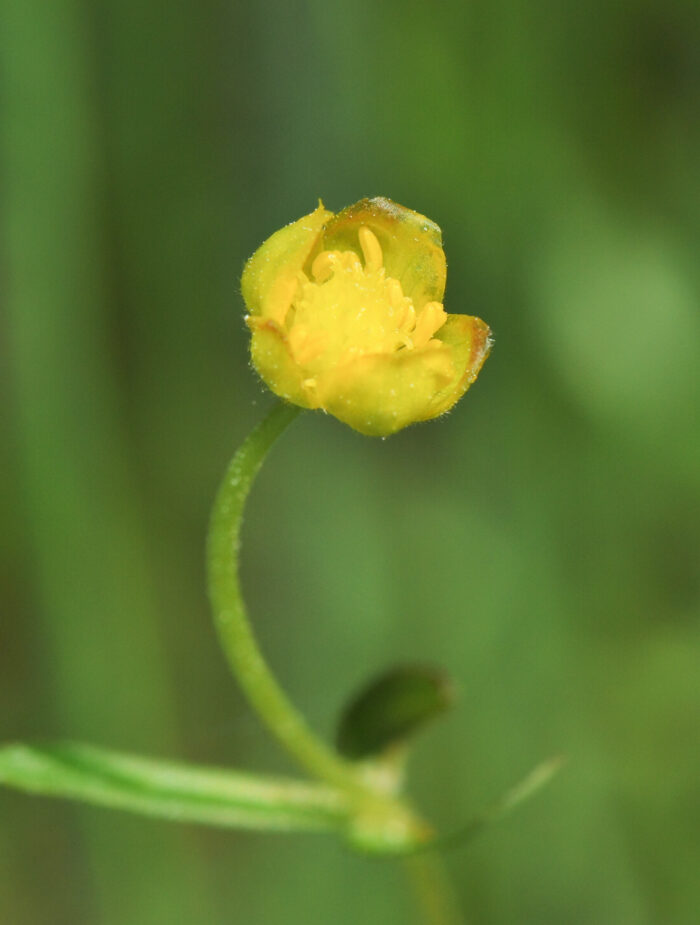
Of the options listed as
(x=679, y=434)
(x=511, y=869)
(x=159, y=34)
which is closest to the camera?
(x=511, y=869)

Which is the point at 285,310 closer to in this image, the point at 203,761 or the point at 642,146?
the point at 203,761

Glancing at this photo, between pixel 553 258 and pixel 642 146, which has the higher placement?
pixel 642 146

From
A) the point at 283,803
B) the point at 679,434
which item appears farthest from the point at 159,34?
the point at 283,803

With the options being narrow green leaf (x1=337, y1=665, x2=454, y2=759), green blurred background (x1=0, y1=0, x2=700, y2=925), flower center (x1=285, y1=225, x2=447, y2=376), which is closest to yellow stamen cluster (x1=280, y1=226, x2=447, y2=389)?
flower center (x1=285, y1=225, x2=447, y2=376)

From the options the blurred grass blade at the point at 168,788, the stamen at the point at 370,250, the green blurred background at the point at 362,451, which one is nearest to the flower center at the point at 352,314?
the stamen at the point at 370,250

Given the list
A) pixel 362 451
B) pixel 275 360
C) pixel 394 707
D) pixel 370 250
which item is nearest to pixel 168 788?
pixel 394 707

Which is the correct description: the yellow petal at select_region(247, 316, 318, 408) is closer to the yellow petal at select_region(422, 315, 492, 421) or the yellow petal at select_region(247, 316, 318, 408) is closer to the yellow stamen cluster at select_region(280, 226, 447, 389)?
the yellow stamen cluster at select_region(280, 226, 447, 389)

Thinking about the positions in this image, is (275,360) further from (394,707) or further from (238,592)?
(394,707)
